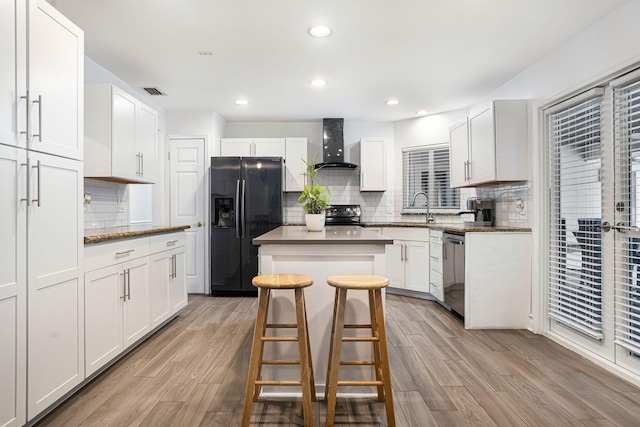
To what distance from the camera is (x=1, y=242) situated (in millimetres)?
1626

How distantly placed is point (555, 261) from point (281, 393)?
2.55 metres

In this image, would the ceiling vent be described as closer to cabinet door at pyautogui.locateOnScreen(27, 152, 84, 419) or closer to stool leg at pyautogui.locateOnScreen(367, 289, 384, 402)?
cabinet door at pyautogui.locateOnScreen(27, 152, 84, 419)

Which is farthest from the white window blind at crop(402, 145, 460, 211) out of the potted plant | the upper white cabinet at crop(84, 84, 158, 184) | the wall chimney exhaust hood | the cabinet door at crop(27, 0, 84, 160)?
the cabinet door at crop(27, 0, 84, 160)

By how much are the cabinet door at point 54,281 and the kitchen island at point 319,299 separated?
1037 millimetres

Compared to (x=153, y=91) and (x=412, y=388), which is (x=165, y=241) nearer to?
(x=153, y=91)

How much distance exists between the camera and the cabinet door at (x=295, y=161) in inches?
211

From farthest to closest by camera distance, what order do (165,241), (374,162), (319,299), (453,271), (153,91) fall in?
(374,162), (153,91), (453,271), (165,241), (319,299)

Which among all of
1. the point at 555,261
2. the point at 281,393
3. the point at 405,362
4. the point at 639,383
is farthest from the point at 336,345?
the point at 555,261

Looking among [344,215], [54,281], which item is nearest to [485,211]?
[344,215]

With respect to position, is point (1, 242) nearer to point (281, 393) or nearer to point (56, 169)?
point (56, 169)

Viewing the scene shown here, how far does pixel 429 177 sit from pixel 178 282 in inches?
142

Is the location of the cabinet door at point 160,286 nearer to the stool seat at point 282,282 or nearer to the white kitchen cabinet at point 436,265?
the stool seat at point 282,282

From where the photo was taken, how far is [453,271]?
3914mm

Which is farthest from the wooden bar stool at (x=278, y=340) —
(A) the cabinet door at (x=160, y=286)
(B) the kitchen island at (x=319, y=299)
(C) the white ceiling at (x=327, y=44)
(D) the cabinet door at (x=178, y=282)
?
(D) the cabinet door at (x=178, y=282)
